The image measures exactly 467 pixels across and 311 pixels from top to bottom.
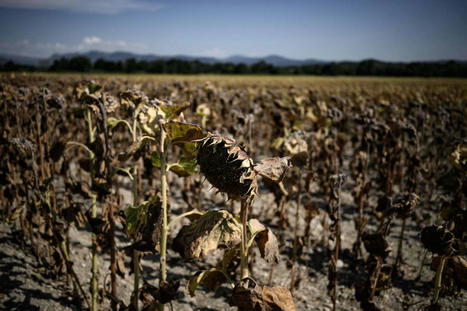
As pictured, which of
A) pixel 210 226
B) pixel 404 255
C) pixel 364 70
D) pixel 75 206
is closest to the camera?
pixel 210 226

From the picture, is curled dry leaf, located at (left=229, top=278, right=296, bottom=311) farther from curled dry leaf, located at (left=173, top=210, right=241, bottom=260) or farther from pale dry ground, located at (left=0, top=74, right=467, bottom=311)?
pale dry ground, located at (left=0, top=74, right=467, bottom=311)

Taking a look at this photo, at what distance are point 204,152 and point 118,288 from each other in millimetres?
2786

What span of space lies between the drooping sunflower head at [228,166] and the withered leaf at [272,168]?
44mm

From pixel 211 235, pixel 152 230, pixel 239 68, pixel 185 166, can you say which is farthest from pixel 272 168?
pixel 239 68

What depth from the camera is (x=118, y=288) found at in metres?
3.14

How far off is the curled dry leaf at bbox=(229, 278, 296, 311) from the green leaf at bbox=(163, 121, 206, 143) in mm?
776

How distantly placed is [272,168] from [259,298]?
583 mm

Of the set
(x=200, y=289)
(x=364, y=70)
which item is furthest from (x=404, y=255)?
(x=364, y=70)

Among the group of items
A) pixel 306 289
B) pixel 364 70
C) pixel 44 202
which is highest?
pixel 364 70

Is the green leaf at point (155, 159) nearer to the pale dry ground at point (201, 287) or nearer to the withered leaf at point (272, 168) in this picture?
the withered leaf at point (272, 168)

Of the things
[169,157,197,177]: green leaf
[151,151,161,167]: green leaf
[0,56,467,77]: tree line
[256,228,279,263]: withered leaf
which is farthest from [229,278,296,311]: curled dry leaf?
[0,56,467,77]: tree line

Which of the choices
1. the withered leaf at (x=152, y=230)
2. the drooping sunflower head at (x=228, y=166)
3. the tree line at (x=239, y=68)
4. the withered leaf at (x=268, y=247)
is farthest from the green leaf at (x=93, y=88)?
the tree line at (x=239, y=68)

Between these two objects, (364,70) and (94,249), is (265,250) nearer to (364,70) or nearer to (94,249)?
(94,249)

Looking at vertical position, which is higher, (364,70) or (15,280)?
(364,70)
